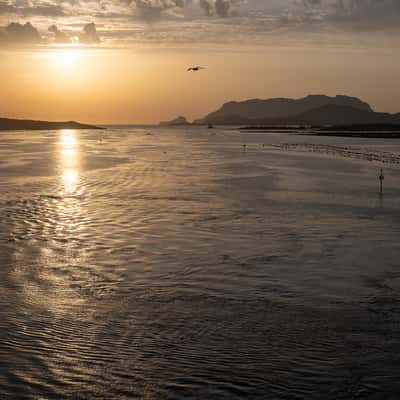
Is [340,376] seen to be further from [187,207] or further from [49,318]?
[187,207]

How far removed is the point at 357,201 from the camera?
100ft

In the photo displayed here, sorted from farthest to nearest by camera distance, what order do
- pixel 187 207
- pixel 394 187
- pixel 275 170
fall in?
pixel 275 170, pixel 394 187, pixel 187 207

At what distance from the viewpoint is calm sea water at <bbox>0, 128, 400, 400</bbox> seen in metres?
9.05

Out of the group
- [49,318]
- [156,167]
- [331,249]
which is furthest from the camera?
[156,167]

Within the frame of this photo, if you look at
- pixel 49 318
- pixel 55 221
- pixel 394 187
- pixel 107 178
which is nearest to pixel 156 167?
pixel 107 178

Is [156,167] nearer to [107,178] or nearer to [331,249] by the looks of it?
[107,178]

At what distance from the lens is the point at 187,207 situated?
27.9m

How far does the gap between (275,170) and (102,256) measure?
35900mm

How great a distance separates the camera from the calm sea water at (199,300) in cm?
905

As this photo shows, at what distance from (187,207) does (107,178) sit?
17.6m

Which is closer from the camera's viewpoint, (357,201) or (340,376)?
(340,376)

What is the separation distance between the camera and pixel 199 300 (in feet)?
43.3

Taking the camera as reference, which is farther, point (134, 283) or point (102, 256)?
point (102, 256)

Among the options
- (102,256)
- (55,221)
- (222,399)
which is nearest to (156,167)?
(55,221)
